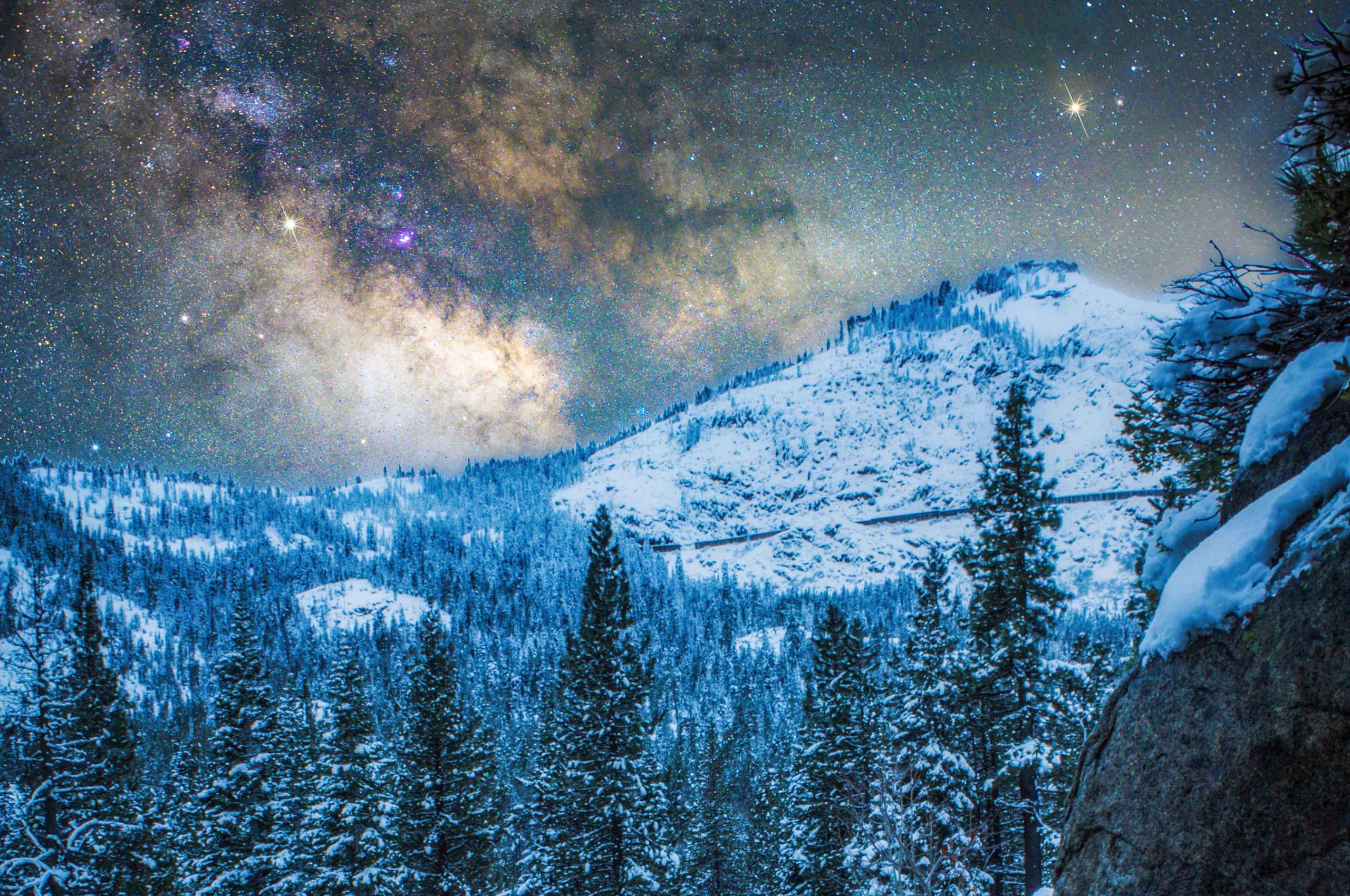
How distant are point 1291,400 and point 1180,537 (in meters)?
1.52

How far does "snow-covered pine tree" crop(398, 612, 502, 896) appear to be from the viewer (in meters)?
24.6

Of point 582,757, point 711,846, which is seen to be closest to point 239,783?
point 582,757

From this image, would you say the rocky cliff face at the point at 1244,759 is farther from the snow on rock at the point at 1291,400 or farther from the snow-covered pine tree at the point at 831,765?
the snow-covered pine tree at the point at 831,765

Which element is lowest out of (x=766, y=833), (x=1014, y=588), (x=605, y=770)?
(x=766, y=833)

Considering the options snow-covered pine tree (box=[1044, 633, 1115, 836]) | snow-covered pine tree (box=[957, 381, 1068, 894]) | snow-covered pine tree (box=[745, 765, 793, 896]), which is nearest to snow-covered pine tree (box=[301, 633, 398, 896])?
snow-covered pine tree (box=[957, 381, 1068, 894])

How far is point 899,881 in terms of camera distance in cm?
1653

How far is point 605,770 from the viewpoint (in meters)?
22.8

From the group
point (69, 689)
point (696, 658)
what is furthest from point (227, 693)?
point (696, 658)

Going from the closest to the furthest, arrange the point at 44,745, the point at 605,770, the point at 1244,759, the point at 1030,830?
the point at 1244,759 → the point at 1030,830 → the point at 44,745 → the point at 605,770

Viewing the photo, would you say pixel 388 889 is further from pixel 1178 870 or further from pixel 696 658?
pixel 696 658

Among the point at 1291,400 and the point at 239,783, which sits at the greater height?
the point at 1291,400

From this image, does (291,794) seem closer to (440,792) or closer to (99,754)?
(99,754)

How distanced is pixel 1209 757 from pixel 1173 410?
3986 millimetres

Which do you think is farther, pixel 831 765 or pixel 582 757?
pixel 831 765
